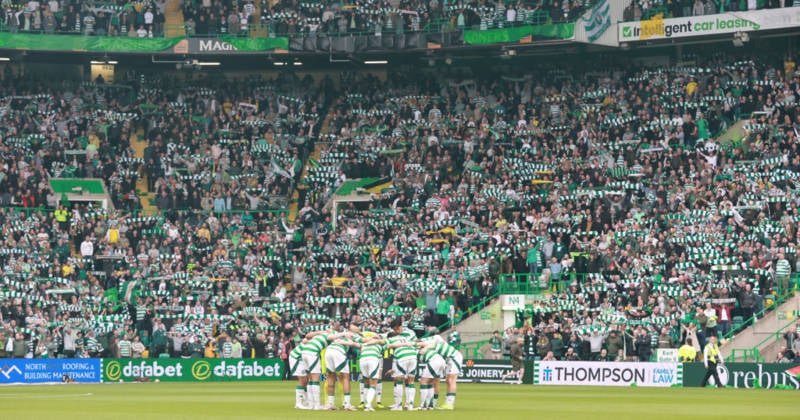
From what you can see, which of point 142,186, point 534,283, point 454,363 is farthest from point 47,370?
point 454,363

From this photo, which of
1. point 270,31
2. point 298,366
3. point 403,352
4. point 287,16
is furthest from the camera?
point 287,16

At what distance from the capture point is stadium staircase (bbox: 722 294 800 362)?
43469mm

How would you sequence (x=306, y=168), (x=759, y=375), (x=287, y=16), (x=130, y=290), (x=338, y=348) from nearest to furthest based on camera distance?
(x=338, y=348)
(x=759, y=375)
(x=130, y=290)
(x=306, y=168)
(x=287, y=16)

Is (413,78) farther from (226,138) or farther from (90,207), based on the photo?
(90,207)

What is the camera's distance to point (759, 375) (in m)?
40.8

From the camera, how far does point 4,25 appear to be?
2361 inches

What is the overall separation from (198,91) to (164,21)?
386 cm

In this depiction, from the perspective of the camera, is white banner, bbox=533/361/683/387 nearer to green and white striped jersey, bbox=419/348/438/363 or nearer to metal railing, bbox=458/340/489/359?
metal railing, bbox=458/340/489/359

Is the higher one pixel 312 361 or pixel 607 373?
pixel 312 361

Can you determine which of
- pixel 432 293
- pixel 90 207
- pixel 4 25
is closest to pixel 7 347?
pixel 90 207

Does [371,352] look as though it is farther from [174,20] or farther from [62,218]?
[174,20]

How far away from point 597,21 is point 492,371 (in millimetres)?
19203

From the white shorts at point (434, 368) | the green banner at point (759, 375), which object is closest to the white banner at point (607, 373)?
the green banner at point (759, 375)

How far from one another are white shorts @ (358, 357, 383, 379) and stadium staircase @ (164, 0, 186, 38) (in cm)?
3654
